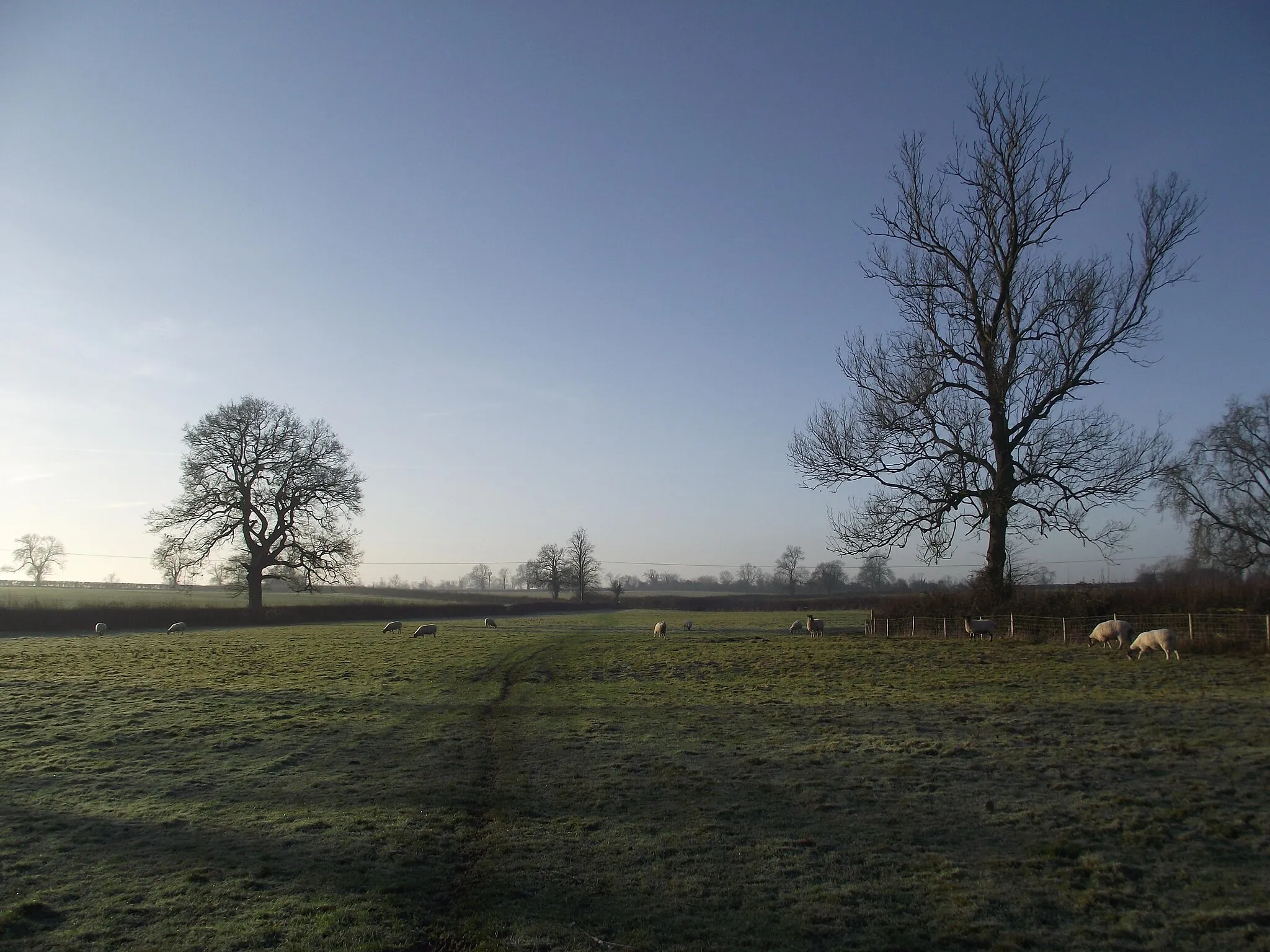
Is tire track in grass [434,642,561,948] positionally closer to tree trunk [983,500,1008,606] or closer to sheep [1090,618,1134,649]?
sheep [1090,618,1134,649]

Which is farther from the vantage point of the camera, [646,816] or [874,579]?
[874,579]

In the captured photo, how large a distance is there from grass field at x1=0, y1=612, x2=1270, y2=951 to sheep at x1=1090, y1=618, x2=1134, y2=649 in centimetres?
517

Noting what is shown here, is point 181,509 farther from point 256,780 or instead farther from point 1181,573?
point 1181,573

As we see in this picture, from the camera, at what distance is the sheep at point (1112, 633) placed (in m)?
23.8

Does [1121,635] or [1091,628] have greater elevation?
[1121,635]

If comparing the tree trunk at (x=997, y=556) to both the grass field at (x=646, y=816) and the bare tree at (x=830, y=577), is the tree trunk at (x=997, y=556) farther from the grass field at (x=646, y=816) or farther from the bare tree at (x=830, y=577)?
the bare tree at (x=830, y=577)

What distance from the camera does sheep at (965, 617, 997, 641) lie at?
98.9ft

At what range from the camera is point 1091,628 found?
2711 centimetres

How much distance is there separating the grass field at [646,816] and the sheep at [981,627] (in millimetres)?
11386

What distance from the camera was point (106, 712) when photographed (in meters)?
15.4

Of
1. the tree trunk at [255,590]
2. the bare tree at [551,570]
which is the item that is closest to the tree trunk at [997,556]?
the tree trunk at [255,590]

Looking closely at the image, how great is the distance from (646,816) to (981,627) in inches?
989

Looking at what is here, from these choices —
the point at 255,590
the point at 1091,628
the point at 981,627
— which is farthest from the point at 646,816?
the point at 255,590

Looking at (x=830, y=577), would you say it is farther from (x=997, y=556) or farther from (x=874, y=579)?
(x=997, y=556)
